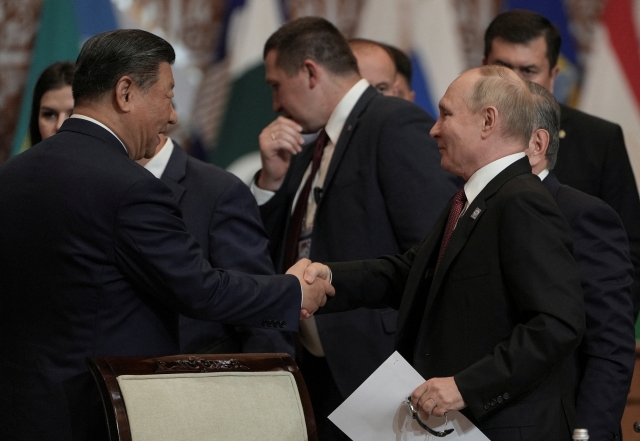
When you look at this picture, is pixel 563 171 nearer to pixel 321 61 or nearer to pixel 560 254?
pixel 321 61

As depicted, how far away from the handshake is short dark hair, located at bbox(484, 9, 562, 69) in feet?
5.24

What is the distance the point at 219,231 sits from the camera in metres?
3.02

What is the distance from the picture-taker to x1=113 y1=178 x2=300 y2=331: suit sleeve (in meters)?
2.32

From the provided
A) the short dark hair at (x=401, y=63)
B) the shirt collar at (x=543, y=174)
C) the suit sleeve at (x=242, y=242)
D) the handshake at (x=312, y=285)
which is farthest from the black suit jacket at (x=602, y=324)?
the short dark hair at (x=401, y=63)

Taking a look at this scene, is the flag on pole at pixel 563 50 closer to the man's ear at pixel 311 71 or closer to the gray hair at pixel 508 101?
the man's ear at pixel 311 71

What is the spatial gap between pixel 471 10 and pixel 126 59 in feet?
11.7

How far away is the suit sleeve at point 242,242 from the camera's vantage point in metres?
3.00

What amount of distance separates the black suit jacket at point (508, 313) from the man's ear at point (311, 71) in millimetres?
1438

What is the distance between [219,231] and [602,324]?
3.80ft

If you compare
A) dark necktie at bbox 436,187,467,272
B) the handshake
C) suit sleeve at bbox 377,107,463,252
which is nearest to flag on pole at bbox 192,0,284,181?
suit sleeve at bbox 377,107,463,252

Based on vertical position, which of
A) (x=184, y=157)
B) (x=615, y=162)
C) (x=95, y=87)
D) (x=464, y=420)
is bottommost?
(x=464, y=420)

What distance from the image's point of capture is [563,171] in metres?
3.84

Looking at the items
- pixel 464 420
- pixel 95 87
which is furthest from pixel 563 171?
pixel 95 87

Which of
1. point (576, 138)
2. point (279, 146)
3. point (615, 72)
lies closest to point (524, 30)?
point (576, 138)
